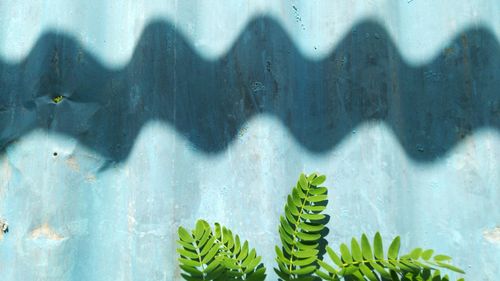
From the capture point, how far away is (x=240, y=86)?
1.69m

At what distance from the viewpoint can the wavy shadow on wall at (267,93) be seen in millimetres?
1672

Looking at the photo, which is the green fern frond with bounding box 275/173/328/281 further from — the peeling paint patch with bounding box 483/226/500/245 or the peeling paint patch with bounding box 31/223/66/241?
the peeling paint patch with bounding box 31/223/66/241

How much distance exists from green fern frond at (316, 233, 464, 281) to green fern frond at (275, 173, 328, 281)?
0.05m

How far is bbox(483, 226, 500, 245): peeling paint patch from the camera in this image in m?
1.61

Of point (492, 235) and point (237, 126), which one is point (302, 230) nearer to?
point (237, 126)

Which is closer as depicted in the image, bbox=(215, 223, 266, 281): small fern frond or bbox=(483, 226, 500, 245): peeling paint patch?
bbox=(215, 223, 266, 281): small fern frond

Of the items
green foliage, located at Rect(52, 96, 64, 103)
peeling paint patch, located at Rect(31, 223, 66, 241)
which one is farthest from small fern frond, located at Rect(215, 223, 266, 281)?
green foliage, located at Rect(52, 96, 64, 103)

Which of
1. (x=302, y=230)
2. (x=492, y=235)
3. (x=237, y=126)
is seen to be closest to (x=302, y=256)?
(x=302, y=230)

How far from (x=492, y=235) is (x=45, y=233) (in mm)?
1155

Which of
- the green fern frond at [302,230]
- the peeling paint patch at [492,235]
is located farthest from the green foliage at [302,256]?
the peeling paint patch at [492,235]

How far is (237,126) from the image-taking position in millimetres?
1672

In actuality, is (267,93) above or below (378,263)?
above

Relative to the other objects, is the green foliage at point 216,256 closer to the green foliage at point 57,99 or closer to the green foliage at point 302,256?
the green foliage at point 302,256

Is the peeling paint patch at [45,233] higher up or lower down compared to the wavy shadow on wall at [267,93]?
lower down
